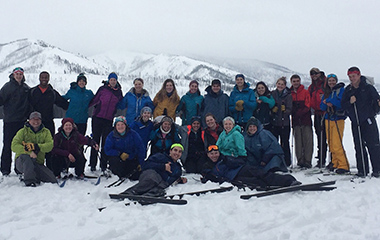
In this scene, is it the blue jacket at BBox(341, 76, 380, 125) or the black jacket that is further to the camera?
the black jacket

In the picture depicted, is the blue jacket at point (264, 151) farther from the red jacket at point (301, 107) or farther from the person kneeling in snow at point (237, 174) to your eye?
the red jacket at point (301, 107)

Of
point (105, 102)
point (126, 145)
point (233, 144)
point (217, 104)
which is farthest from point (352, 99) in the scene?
point (105, 102)

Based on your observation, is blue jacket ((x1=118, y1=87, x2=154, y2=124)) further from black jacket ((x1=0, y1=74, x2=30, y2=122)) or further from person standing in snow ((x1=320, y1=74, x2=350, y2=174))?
person standing in snow ((x1=320, y1=74, x2=350, y2=174))

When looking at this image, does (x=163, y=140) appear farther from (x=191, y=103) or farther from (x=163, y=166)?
(x=191, y=103)

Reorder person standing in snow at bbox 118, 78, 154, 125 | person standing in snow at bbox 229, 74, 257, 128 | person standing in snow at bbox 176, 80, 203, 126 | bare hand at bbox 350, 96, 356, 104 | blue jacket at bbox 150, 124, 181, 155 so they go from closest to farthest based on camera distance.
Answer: bare hand at bbox 350, 96, 356, 104 < blue jacket at bbox 150, 124, 181, 155 < person standing in snow at bbox 229, 74, 257, 128 < person standing in snow at bbox 118, 78, 154, 125 < person standing in snow at bbox 176, 80, 203, 126

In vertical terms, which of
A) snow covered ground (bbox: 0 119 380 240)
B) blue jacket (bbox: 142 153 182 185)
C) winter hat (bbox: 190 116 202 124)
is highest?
winter hat (bbox: 190 116 202 124)

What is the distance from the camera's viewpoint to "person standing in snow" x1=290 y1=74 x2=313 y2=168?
688cm

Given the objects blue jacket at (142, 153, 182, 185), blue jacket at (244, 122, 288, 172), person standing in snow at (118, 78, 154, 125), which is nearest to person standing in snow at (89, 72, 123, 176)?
person standing in snow at (118, 78, 154, 125)

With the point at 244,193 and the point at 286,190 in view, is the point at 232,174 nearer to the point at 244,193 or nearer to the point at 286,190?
the point at 244,193

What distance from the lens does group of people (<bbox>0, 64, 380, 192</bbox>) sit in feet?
18.4

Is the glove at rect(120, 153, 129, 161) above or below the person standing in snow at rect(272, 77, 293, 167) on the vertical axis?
below

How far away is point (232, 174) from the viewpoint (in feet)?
18.1

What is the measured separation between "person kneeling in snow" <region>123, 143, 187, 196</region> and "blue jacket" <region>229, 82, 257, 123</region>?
1.98 metres

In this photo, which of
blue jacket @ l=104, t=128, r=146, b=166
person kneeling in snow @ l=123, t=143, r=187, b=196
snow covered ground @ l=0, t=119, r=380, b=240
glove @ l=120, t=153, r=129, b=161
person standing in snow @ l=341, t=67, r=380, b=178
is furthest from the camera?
blue jacket @ l=104, t=128, r=146, b=166
